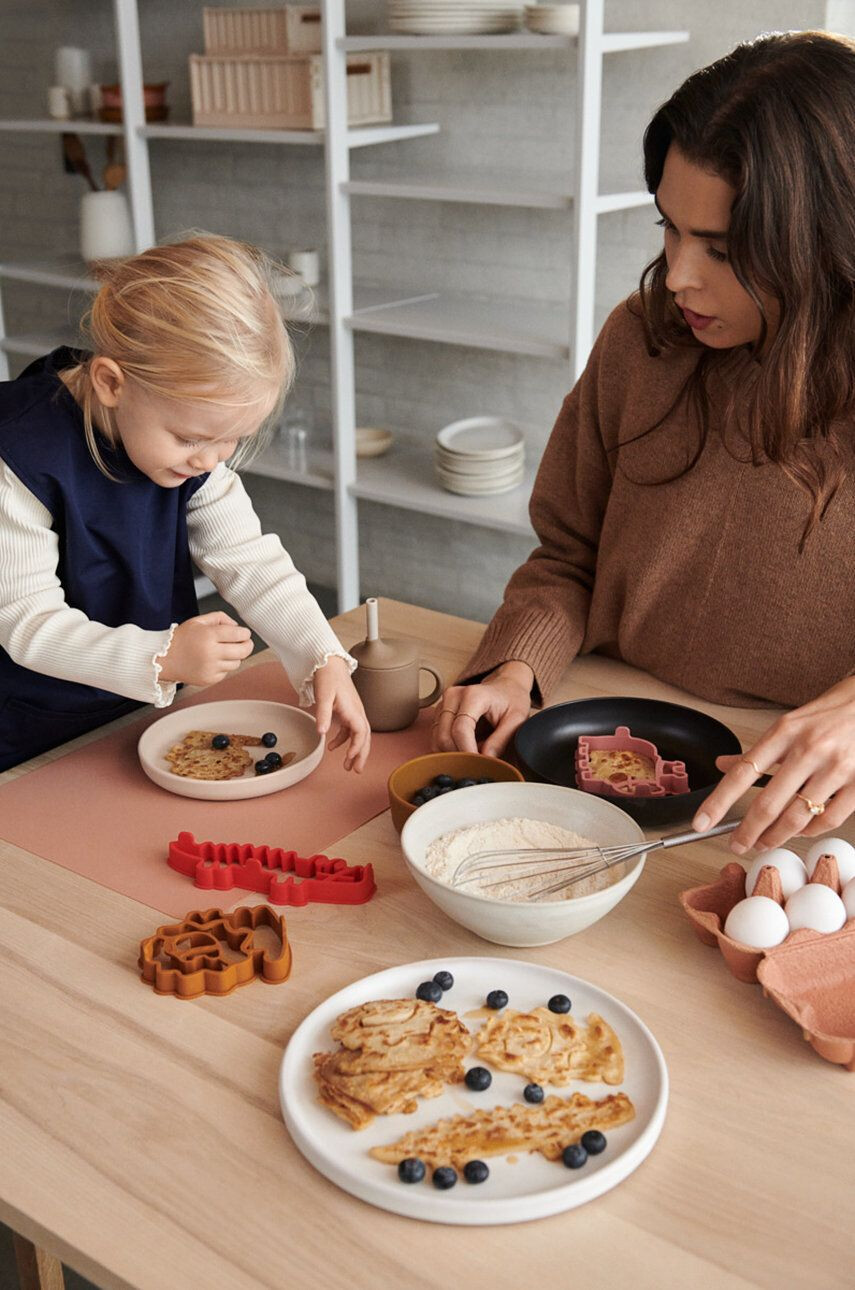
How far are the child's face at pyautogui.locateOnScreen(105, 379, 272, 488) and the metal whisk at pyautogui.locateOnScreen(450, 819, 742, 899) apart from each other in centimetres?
58

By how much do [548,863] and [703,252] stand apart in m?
0.69

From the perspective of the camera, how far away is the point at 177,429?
1418 mm

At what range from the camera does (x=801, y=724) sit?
1184 mm

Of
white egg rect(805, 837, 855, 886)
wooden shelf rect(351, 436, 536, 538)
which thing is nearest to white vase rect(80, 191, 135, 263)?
wooden shelf rect(351, 436, 536, 538)

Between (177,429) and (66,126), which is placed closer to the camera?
(177,429)

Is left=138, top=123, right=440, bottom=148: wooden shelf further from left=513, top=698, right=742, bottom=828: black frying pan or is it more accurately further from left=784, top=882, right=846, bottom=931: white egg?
left=784, top=882, right=846, bottom=931: white egg

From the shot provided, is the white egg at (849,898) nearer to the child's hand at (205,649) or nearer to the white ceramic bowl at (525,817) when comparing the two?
the white ceramic bowl at (525,817)

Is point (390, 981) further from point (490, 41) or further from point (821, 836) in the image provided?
point (490, 41)

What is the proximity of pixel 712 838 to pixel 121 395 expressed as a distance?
0.80 meters

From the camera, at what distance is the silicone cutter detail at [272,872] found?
1.14 m

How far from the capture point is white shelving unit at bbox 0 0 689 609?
9.69 feet

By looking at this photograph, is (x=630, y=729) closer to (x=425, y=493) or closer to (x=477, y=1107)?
(x=477, y=1107)

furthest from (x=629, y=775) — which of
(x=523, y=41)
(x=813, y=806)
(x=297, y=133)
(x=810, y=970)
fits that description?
(x=297, y=133)

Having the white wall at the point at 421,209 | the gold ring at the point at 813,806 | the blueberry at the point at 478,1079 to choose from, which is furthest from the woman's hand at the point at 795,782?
the white wall at the point at 421,209
